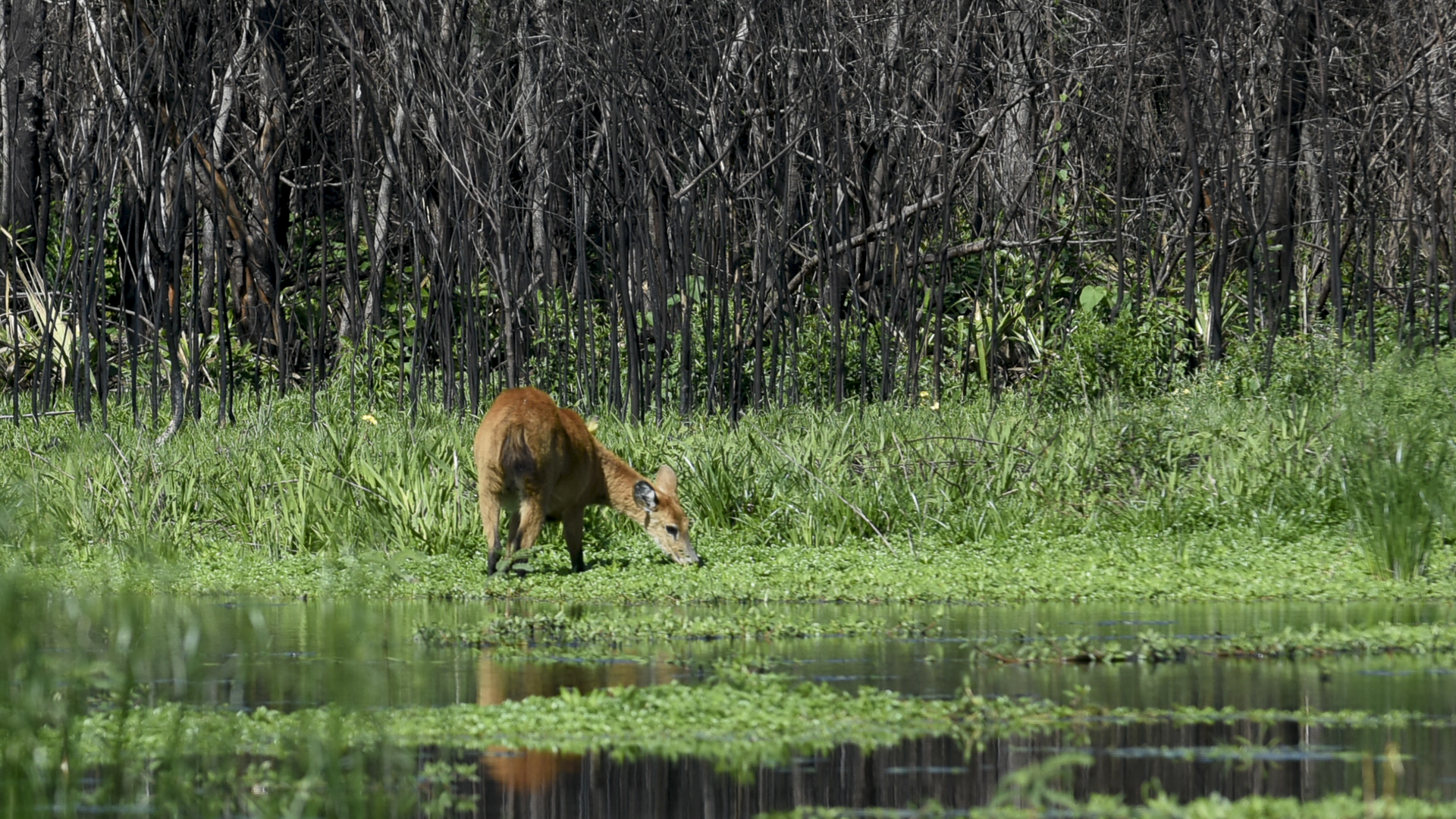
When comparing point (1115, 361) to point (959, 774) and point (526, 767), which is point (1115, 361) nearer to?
point (959, 774)

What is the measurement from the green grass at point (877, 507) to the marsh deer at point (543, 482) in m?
0.24

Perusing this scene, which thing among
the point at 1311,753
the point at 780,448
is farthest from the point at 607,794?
the point at 780,448

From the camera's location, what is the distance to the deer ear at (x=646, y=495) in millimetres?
9773

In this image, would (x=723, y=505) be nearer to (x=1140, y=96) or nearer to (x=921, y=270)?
(x=921, y=270)

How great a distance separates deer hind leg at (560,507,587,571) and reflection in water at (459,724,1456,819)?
4989 millimetres

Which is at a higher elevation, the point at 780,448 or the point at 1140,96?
the point at 1140,96

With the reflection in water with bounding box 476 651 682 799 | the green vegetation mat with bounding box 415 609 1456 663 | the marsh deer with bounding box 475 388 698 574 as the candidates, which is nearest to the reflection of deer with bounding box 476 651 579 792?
the reflection in water with bounding box 476 651 682 799

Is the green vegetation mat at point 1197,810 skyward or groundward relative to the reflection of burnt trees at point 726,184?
groundward

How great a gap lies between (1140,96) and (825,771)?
668 inches

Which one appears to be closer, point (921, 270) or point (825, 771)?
point (825, 771)

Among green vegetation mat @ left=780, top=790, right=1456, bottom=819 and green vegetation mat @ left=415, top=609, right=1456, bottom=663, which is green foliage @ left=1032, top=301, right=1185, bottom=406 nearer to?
green vegetation mat @ left=415, top=609, right=1456, bottom=663

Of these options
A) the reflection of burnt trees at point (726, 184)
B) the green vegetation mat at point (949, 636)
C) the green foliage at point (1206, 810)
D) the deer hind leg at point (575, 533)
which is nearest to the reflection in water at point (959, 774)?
the green foliage at point (1206, 810)

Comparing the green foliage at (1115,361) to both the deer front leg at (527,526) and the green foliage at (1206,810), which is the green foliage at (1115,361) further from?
the green foliage at (1206,810)

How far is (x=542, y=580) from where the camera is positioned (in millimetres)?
9234
